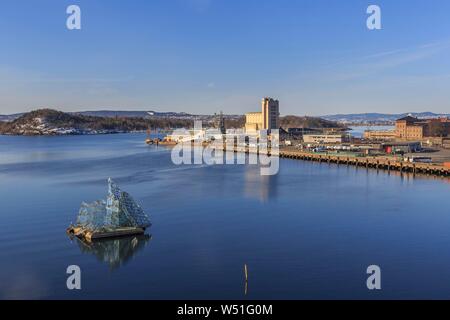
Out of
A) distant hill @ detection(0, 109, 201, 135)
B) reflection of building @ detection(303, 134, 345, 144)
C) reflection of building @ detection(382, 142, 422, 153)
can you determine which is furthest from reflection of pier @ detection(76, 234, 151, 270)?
distant hill @ detection(0, 109, 201, 135)

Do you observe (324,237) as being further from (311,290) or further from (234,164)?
(234,164)

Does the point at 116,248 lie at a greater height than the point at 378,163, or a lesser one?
lesser

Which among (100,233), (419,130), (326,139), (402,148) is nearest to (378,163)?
(402,148)

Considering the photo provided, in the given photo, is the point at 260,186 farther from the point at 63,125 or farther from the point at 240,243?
the point at 63,125

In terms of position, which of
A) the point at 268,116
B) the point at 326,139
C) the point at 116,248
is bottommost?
the point at 116,248

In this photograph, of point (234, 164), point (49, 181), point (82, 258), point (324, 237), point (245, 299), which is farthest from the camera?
point (234, 164)

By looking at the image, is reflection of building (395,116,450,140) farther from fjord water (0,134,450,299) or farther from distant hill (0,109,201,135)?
distant hill (0,109,201,135)
